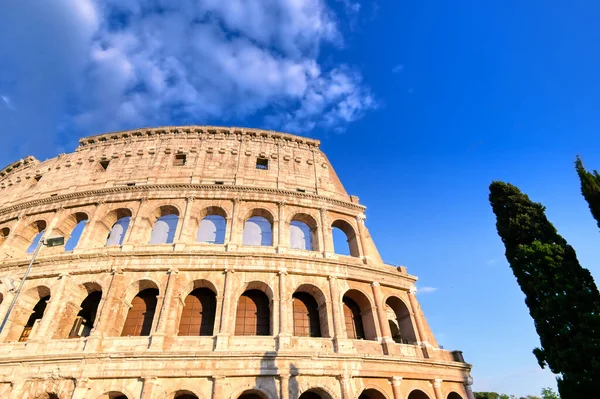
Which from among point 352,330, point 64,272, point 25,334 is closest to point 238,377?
point 352,330

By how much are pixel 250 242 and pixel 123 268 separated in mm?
6719

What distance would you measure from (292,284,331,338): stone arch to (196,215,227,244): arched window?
18.0ft

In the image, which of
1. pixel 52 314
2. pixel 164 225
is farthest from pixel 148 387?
pixel 164 225

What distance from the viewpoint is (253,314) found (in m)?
16.0

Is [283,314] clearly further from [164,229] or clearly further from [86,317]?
[86,317]

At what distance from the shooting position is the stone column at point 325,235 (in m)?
18.2

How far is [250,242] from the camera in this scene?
18.5m

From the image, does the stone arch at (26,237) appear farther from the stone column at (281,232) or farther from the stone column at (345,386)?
the stone column at (345,386)

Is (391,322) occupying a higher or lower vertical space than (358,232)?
lower

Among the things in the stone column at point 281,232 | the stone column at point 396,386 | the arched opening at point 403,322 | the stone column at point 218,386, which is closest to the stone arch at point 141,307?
the stone column at point 218,386

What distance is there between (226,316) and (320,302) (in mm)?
4994

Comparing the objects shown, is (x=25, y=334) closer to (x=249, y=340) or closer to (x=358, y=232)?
(x=249, y=340)

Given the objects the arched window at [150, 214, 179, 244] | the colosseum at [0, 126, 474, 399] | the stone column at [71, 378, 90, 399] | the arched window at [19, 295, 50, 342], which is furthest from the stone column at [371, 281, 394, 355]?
the arched window at [19, 295, 50, 342]

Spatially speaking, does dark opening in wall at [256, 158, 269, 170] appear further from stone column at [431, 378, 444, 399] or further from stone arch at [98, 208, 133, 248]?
stone column at [431, 378, 444, 399]
